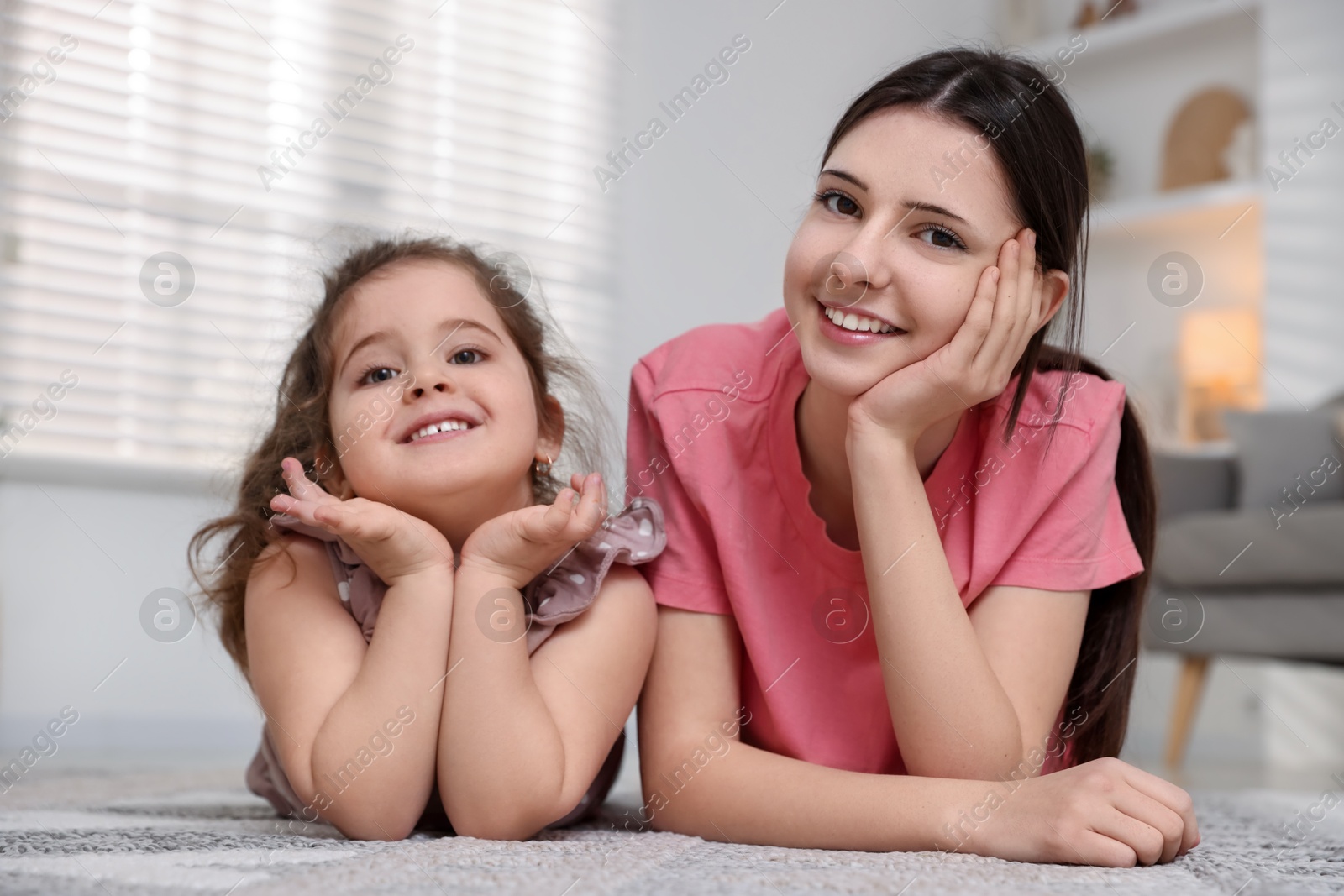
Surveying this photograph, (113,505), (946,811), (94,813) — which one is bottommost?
(94,813)

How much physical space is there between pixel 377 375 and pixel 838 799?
541 millimetres

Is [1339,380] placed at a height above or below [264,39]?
below

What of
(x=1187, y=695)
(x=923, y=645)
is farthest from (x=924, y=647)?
(x=1187, y=695)

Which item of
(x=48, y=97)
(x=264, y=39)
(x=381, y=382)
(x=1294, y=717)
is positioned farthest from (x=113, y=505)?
(x=1294, y=717)

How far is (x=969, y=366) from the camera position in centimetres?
93

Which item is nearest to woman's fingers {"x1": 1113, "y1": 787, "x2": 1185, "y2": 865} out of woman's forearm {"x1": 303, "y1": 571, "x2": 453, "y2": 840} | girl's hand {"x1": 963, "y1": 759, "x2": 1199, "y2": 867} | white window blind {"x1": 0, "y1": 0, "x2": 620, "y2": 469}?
girl's hand {"x1": 963, "y1": 759, "x2": 1199, "y2": 867}

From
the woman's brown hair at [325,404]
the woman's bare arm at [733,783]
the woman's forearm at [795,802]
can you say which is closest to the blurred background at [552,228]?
the woman's brown hair at [325,404]

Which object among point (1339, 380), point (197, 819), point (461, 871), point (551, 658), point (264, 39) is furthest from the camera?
point (1339, 380)

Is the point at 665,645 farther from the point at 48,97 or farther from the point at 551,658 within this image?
the point at 48,97

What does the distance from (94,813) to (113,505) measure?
63.1 inches

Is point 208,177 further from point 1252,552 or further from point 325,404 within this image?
point 1252,552

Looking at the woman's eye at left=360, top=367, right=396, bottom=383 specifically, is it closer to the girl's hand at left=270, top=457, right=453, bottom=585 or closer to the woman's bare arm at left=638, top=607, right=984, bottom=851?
the girl's hand at left=270, top=457, right=453, bottom=585

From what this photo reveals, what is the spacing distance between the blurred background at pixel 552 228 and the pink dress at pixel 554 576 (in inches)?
32.1

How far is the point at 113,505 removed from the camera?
2.54m
